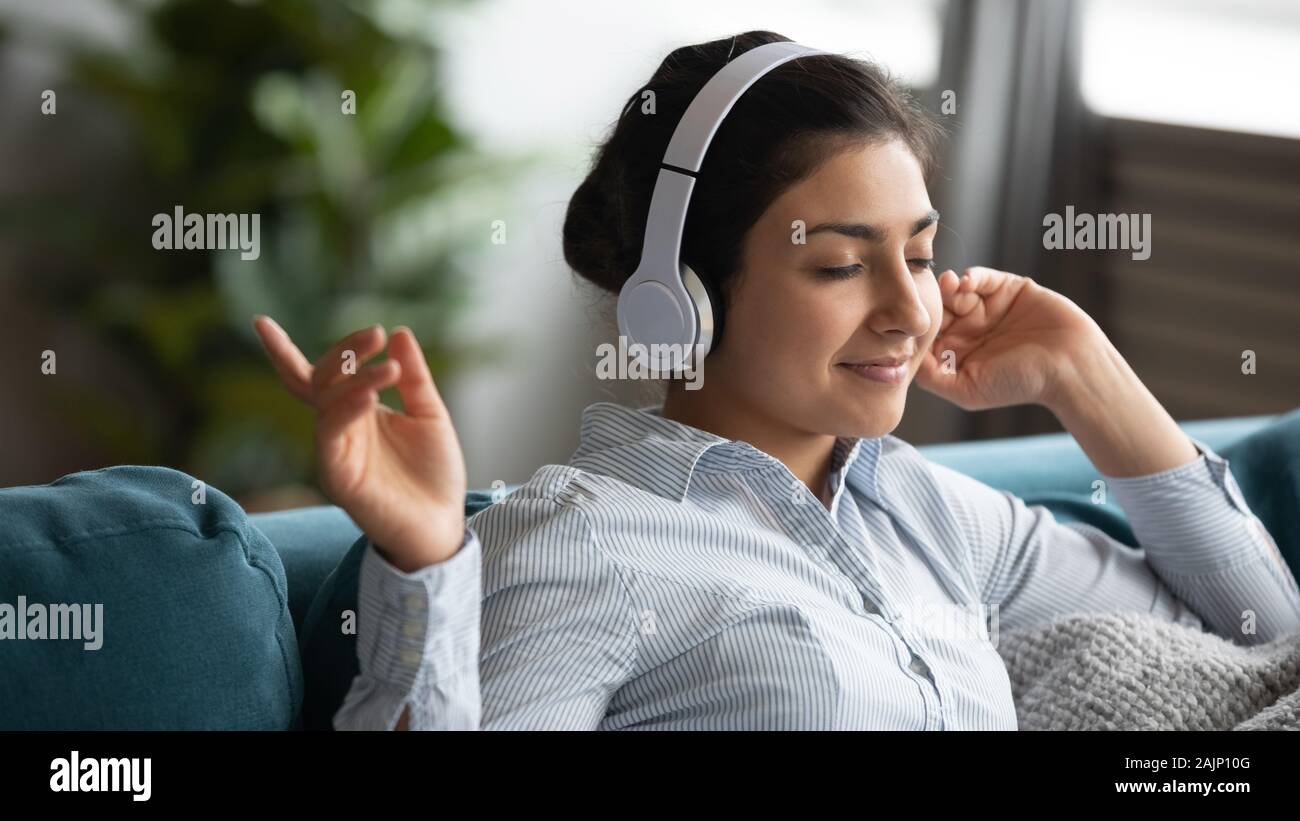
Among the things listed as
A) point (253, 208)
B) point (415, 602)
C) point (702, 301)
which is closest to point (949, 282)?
point (702, 301)

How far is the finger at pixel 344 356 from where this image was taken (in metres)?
Answer: 0.83

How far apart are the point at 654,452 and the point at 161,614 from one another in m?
0.44

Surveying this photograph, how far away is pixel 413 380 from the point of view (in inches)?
34.6

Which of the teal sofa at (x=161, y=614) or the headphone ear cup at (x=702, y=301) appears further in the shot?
the headphone ear cup at (x=702, y=301)

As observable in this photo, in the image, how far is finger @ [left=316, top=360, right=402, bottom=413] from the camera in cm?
82

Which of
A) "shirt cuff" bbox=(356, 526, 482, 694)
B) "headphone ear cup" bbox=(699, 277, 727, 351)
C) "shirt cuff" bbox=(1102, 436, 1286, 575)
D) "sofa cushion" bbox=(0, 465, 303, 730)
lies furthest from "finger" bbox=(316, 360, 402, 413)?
"shirt cuff" bbox=(1102, 436, 1286, 575)

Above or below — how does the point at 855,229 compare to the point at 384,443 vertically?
above

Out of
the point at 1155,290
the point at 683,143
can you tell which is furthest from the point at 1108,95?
the point at 683,143

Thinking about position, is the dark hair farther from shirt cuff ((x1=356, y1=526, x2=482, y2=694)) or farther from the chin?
shirt cuff ((x1=356, y1=526, x2=482, y2=694))

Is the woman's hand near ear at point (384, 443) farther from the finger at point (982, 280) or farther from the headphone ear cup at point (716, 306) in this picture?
the finger at point (982, 280)

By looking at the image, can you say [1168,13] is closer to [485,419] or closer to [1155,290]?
[1155,290]

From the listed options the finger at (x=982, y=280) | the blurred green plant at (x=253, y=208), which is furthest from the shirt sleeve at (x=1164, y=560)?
the blurred green plant at (x=253, y=208)

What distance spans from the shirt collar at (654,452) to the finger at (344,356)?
15.8 inches

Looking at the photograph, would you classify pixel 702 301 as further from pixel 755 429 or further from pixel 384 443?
pixel 384 443
